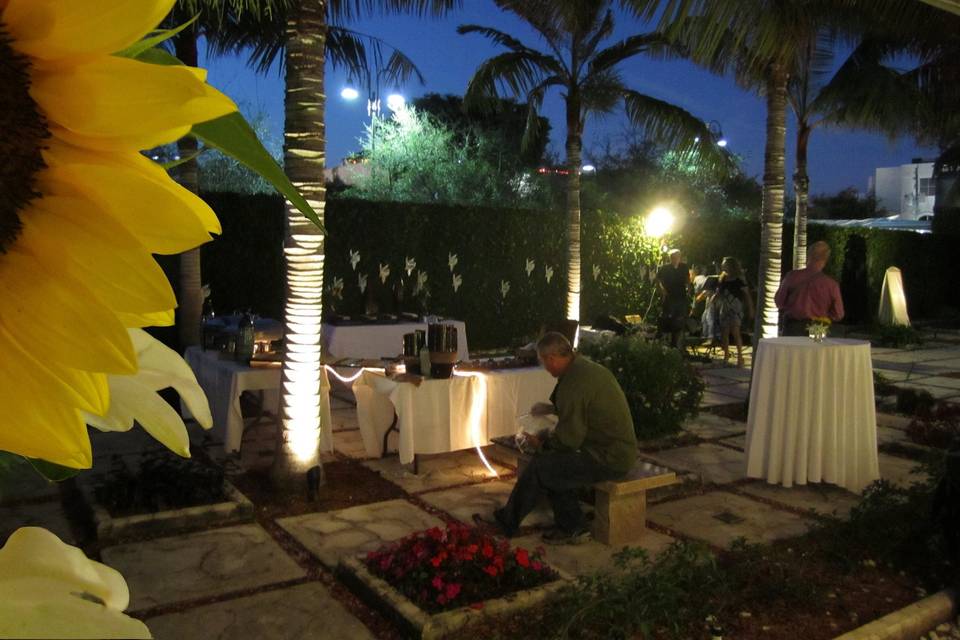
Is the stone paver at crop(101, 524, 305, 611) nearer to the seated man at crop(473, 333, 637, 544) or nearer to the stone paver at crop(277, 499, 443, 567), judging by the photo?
the stone paver at crop(277, 499, 443, 567)

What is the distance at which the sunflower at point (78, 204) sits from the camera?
0.34 m

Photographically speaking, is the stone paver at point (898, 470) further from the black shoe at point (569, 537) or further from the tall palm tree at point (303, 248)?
the tall palm tree at point (303, 248)

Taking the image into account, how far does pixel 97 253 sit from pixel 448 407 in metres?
6.63

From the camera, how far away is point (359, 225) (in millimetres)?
13320

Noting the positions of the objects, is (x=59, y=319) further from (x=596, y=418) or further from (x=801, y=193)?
(x=801, y=193)

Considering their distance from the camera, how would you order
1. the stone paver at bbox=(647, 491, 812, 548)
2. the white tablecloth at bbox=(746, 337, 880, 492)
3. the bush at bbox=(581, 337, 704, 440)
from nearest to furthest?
1. the stone paver at bbox=(647, 491, 812, 548)
2. the white tablecloth at bbox=(746, 337, 880, 492)
3. the bush at bbox=(581, 337, 704, 440)

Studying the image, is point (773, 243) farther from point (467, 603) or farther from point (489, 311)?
point (467, 603)

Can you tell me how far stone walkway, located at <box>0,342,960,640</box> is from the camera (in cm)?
428

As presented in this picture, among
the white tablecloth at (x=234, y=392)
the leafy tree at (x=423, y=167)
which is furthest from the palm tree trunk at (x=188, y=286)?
the leafy tree at (x=423, y=167)

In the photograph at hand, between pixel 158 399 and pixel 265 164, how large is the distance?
0.17 meters

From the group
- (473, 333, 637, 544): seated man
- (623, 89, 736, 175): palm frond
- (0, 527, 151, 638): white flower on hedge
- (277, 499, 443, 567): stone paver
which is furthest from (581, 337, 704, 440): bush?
(0, 527, 151, 638): white flower on hedge

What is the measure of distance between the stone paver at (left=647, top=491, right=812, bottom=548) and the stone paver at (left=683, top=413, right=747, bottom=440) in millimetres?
2174

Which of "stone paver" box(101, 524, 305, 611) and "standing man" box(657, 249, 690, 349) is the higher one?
"standing man" box(657, 249, 690, 349)

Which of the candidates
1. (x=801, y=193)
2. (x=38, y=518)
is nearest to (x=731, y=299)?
(x=801, y=193)
